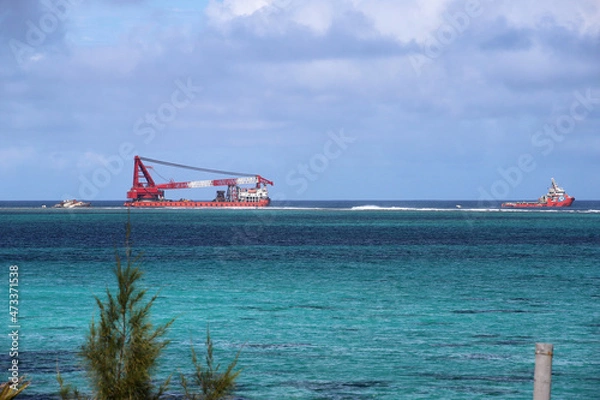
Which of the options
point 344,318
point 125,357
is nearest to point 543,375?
point 125,357

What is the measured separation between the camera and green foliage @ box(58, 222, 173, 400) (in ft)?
33.2

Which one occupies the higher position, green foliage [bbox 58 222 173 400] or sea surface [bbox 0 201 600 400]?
green foliage [bbox 58 222 173 400]

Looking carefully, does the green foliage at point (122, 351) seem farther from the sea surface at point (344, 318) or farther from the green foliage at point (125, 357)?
the sea surface at point (344, 318)

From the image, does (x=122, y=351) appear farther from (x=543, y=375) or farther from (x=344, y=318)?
(x=344, y=318)

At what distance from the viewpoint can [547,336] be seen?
27391mm

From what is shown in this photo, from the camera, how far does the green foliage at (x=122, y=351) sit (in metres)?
10.1

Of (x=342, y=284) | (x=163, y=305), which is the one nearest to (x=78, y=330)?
(x=163, y=305)

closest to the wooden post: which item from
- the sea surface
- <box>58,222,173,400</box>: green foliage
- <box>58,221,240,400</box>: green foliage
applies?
<box>58,221,240,400</box>: green foliage

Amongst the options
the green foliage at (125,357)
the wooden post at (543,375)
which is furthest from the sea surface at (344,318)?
the wooden post at (543,375)

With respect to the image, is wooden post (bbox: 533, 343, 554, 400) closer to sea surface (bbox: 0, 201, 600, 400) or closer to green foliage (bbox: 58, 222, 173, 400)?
green foliage (bbox: 58, 222, 173, 400)

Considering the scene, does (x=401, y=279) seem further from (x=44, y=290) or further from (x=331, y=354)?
(x=331, y=354)

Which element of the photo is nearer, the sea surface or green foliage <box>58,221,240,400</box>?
green foliage <box>58,221,240,400</box>

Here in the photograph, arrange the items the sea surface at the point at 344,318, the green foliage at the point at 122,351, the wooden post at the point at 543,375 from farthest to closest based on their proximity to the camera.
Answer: the sea surface at the point at 344,318 → the green foliage at the point at 122,351 → the wooden post at the point at 543,375

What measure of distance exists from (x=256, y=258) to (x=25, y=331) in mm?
34274
